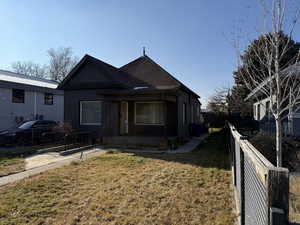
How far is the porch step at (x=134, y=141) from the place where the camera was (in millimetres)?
10328

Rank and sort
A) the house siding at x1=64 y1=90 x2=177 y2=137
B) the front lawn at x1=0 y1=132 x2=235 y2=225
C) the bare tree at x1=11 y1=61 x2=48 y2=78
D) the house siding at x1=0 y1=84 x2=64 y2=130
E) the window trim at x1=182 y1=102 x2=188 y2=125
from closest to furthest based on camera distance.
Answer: the front lawn at x1=0 y1=132 x2=235 y2=225, the house siding at x1=64 y1=90 x2=177 y2=137, the window trim at x1=182 y1=102 x2=188 y2=125, the house siding at x1=0 y1=84 x2=64 y2=130, the bare tree at x1=11 y1=61 x2=48 y2=78

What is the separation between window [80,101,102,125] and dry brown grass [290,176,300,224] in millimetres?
10446

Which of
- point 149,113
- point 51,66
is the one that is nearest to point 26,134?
point 149,113

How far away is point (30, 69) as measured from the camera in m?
42.9

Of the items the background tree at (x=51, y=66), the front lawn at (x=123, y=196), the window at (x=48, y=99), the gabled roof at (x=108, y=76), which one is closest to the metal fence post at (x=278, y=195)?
the front lawn at (x=123, y=196)

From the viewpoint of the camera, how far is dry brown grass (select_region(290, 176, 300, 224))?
10.1ft

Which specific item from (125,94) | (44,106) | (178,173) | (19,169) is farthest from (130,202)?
(44,106)

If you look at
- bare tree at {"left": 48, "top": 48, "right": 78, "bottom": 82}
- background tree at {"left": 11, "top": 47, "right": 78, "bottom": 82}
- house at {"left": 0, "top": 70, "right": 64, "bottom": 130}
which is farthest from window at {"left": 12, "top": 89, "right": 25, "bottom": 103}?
background tree at {"left": 11, "top": 47, "right": 78, "bottom": 82}

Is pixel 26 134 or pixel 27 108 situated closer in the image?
pixel 26 134

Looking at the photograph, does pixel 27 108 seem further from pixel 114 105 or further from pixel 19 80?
pixel 114 105

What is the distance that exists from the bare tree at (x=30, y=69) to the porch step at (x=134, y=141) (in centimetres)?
3855

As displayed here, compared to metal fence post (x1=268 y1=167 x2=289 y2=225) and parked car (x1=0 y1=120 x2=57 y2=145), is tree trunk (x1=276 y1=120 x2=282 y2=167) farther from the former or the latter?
parked car (x1=0 y1=120 x2=57 y2=145)

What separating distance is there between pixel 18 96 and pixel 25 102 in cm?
69

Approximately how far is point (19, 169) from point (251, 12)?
8.10 meters
